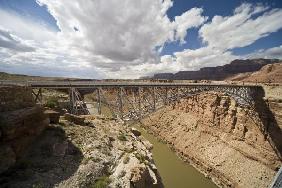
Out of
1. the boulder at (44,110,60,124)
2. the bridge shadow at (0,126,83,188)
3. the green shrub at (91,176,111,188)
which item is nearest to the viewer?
the bridge shadow at (0,126,83,188)

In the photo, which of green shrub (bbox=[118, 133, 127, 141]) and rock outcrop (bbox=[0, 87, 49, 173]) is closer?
rock outcrop (bbox=[0, 87, 49, 173])

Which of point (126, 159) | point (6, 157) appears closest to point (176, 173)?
point (126, 159)

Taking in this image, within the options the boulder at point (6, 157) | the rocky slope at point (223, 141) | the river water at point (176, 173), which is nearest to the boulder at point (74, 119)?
the boulder at point (6, 157)

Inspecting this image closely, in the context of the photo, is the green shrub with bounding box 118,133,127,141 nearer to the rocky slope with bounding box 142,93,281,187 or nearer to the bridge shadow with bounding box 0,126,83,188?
the bridge shadow with bounding box 0,126,83,188

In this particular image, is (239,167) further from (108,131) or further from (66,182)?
(66,182)

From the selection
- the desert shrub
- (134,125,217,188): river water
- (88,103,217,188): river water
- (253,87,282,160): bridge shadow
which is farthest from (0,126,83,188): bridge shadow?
(253,87,282,160): bridge shadow

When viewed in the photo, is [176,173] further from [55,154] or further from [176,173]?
[55,154]

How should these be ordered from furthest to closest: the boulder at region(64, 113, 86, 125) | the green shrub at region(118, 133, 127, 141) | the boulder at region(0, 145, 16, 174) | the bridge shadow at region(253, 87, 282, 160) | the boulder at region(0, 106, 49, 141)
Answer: the bridge shadow at region(253, 87, 282, 160) < the boulder at region(64, 113, 86, 125) < the green shrub at region(118, 133, 127, 141) < the boulder at region(0, 106, 49, 141) < the boulder at region(0, 145, 16, 174)

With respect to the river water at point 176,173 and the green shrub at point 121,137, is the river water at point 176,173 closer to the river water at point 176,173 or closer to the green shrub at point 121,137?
the river water at point 176,173
